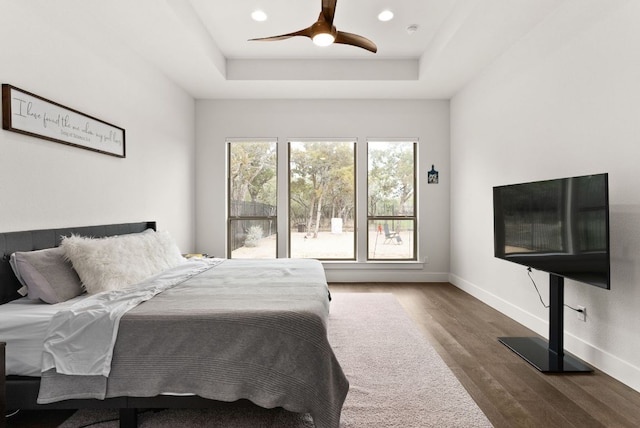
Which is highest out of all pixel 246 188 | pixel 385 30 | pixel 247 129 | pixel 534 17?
pixel 385 30

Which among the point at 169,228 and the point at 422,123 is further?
the point at 422,123

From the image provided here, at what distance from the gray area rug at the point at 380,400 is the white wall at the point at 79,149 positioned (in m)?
1.54

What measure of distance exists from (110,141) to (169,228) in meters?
1.50

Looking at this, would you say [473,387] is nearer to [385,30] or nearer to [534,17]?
[534,17]

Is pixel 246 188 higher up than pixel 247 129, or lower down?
lower down

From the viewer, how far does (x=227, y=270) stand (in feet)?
10.4

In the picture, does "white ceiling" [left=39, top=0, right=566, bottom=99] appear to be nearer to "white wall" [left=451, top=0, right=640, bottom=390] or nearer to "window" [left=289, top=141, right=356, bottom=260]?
"white wall" [left=451, top=0, right=640, bottom=390]

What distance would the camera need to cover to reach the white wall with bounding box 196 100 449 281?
5367mm

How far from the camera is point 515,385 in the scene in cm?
235

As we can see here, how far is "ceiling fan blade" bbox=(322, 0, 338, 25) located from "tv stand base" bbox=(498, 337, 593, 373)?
3045 millimetres

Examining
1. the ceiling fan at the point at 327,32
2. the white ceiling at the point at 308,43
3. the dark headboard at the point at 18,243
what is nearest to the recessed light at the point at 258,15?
the white ceiling at the point at 308,43

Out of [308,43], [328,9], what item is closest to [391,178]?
[308,43]

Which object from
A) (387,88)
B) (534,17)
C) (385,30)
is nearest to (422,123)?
(387,88)

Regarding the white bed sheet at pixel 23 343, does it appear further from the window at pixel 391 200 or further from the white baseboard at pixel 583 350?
the window at pixel 391 200
